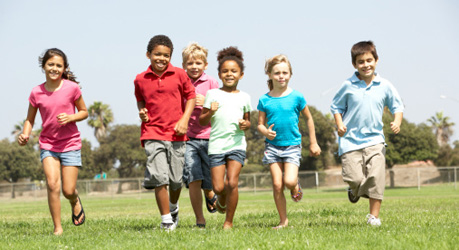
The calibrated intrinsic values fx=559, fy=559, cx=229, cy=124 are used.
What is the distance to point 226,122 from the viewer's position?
21.9 ft

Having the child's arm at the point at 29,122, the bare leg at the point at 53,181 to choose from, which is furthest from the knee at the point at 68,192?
the child's arm at the point at 29,122

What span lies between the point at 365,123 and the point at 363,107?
20 centimetres

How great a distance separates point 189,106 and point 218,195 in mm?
1232

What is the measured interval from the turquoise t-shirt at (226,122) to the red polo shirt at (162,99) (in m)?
0.34

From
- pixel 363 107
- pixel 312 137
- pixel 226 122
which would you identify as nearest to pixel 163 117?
pixel 226 122

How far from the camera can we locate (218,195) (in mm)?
7125

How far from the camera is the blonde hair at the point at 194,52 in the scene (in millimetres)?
7400

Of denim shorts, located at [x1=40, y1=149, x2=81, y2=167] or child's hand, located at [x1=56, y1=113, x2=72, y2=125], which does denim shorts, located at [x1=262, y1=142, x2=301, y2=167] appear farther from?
child's hand, located at [x1=56, y1=113, x2=72, y2=125]

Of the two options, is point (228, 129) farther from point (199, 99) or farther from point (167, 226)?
point (167, 226)

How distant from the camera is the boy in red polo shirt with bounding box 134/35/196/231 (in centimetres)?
651

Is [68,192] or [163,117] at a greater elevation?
[163,117]

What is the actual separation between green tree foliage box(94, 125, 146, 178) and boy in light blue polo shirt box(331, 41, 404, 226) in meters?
62.5

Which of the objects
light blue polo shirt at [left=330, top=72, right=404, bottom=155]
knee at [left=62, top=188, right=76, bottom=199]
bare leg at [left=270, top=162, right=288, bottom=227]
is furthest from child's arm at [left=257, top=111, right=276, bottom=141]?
knee at [left=62, top=188, right=76, bottom=199]

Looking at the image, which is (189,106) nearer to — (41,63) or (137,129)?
(41,63)
